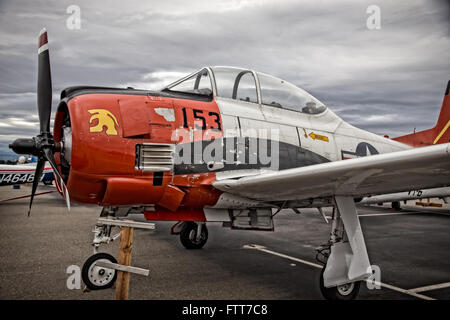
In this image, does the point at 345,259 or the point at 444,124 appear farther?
the point at 444,124

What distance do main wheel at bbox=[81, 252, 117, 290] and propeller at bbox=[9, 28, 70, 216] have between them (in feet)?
2.44

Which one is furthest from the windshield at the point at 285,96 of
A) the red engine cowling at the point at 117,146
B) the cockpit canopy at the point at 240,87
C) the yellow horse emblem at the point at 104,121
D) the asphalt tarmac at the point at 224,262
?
the asphalt tarmac at the point at 224,262

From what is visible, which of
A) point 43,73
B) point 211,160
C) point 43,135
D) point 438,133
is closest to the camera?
point 43,135

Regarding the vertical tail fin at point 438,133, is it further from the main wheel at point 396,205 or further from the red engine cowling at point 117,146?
the main wheel at point 396,205

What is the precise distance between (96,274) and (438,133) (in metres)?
8.02

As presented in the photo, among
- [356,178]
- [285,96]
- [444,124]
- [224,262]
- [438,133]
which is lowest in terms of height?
Result: [224,262]

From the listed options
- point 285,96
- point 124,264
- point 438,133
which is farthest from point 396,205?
point 124,264

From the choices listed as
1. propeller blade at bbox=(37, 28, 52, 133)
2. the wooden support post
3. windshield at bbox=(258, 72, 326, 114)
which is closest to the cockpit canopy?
windshield at bbox=(258, 72, 326, 114)

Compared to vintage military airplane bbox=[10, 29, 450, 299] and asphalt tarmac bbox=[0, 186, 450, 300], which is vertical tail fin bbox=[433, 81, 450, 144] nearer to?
asphalt tarmac bbox=[0, 186, 450, 300]

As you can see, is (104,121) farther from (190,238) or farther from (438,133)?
(438,133)

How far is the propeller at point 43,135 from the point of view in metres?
3.81

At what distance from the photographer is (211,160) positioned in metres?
4.22
